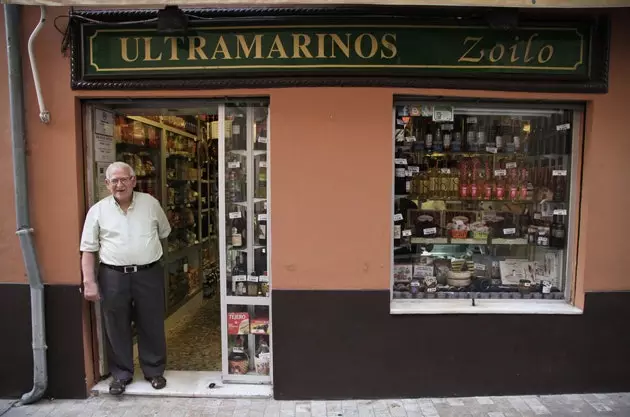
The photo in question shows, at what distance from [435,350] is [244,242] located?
1899 millimetres

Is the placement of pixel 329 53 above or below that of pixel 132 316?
above

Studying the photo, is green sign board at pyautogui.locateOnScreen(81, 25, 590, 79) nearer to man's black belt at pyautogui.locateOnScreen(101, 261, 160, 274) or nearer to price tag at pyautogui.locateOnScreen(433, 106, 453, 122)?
price tag at pyautogui.locateOnScreen(433, 106, 453, 122)

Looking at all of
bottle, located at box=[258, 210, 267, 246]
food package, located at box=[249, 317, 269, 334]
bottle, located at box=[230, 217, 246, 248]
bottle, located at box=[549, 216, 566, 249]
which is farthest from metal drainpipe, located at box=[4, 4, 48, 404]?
bottle, located at box=[549, 216, 566, 249]

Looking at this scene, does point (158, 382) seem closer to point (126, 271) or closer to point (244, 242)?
point (126, 271)

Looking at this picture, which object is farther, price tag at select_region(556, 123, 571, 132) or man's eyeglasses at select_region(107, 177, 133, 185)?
price tag at select_region(556, 123, 571, 132)

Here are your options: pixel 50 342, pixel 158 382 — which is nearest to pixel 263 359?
pixel 158 382

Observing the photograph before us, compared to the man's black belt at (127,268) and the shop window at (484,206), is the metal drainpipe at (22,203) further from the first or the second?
the shop window at (484,206)

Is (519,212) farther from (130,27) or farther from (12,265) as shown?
(12,265)

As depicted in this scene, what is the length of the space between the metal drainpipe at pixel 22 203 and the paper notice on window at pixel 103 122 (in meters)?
0.54

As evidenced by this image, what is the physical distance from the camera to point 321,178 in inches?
137

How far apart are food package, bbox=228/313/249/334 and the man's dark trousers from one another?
62cm

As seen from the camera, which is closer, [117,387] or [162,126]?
[117,387]

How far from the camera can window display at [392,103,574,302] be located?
3.86m

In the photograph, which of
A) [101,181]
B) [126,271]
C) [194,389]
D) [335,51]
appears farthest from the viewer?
[101,181]
